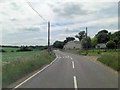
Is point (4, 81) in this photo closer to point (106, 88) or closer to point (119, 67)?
point (106, 88)

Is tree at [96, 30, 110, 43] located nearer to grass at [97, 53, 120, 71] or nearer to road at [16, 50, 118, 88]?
grass at [97, 53, 120, 71]

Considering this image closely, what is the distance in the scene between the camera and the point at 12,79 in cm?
816

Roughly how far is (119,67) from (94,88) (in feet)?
21.5

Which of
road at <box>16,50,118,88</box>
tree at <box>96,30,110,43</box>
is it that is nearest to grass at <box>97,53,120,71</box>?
road at <box>16,50,118,88</box>

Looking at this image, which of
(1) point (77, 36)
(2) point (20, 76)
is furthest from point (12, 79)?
(1) point (77, 36)

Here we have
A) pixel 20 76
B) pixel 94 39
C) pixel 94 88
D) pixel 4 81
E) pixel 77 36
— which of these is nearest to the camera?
pixel 94 88

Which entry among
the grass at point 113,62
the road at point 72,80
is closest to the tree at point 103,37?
the grass at point 113,62

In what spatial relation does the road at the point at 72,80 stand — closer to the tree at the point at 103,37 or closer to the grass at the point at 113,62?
the grass at the point at 113,62

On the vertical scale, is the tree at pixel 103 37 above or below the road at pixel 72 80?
above

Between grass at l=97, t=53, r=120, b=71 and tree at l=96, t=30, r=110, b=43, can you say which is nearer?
grass at l=97, t=53, r=120, b=71

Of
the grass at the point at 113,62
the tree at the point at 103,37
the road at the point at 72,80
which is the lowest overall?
the road at the point at 72,80

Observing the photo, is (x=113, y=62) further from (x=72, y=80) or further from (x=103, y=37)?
(x=103, y=37)

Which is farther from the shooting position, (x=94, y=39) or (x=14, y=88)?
(x=94, y=39)

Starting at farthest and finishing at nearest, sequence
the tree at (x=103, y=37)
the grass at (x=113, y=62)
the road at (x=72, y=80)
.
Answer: the tree at (x=103, y=37)
the grass at (x=113, y=62)
the road at (x=72, y=80)
